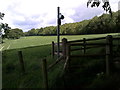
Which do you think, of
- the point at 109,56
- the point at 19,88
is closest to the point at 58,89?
the point at 19,88

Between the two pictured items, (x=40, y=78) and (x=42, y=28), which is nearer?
(x=40, y=78)

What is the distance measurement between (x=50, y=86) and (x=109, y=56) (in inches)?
100

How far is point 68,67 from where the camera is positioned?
21.7 ft

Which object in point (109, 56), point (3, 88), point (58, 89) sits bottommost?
point (3, 88)

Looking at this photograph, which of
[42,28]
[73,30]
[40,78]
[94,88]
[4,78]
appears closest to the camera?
[94,88]

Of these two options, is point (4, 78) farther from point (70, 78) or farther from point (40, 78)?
point (70, 78)

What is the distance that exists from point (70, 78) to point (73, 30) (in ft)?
230

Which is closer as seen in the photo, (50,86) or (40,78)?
(50,86)

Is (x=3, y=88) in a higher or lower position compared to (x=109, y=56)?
lower

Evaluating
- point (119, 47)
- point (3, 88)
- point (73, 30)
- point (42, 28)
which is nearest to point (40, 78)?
point (3, 88)

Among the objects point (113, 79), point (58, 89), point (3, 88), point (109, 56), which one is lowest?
point (3, 88)

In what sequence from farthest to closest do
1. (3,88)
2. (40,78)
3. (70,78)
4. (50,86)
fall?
(3,88), (40,78), (70,78), (50,86)

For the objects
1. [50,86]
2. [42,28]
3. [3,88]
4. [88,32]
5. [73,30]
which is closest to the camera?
[50,86]

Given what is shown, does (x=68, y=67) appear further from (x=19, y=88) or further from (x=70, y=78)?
(x=19, y=88)
